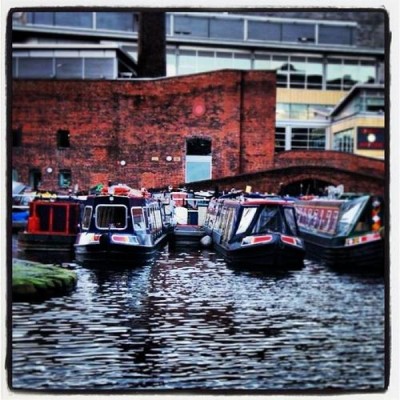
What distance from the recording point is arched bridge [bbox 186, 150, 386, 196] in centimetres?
562

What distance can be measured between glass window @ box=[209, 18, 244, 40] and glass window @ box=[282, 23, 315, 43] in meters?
0.33

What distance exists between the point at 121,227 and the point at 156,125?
75 cm

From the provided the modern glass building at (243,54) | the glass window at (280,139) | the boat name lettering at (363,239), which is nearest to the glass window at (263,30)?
the modern glass building at (243,54)

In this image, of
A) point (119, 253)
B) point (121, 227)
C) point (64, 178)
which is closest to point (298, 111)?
point (121, 227)

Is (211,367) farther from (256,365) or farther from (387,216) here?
(387,216)

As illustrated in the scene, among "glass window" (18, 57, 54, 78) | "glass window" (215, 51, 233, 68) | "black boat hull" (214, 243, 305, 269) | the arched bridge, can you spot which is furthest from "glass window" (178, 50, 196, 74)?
"black boat hull" (214, 243, 305, 269)

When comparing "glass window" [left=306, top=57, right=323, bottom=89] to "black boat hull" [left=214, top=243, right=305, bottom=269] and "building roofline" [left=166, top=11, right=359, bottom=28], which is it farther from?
"black boat hull" [left=214, top=243, right=305, bottom=269]

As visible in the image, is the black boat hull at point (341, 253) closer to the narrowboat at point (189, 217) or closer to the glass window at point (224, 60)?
the narrowboat at point (189, 217)

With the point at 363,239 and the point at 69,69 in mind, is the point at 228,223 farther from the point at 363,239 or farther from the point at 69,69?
the point at 69,69

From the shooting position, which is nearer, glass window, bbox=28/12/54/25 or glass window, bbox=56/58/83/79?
→ glass window, bbox=28/12/54/25

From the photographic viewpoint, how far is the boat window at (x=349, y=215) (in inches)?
221

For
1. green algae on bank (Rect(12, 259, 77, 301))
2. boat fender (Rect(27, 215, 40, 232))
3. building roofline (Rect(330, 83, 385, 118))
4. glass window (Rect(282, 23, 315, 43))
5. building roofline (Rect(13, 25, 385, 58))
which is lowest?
green algae on bank (Rect(12, 259, 77, 301))

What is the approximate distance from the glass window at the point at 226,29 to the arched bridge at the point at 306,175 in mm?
876

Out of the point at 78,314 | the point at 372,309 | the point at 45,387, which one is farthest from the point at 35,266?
the point at 372,309
